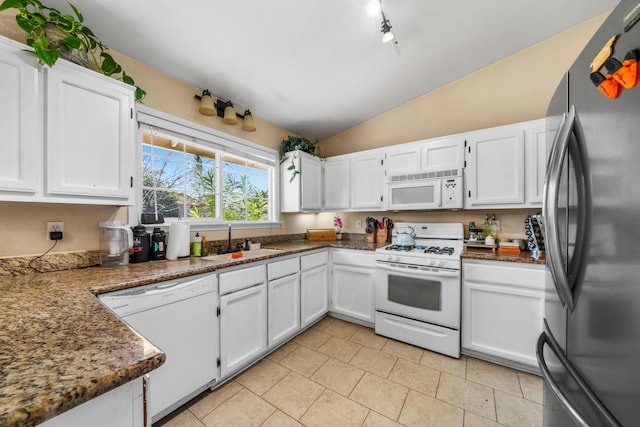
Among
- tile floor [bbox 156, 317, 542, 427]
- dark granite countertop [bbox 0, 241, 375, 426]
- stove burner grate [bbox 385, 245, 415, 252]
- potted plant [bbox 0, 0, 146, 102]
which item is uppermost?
potted plant [bbox 0, 0, 146, 102]

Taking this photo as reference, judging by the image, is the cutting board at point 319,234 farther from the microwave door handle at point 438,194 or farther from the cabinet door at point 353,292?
the microwave door handle at point 438,194

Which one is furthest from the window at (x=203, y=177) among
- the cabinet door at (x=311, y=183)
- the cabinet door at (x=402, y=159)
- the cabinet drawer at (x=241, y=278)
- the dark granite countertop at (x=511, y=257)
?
the dark granite countertop at (x=511, y=257)

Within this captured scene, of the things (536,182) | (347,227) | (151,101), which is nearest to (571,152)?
(536,182)

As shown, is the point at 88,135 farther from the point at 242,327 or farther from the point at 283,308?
the point at 283,308

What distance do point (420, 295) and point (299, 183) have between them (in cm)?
186

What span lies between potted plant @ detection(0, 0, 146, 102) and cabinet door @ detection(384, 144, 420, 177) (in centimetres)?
255

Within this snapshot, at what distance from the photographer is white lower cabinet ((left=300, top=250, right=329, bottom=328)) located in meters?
2.56

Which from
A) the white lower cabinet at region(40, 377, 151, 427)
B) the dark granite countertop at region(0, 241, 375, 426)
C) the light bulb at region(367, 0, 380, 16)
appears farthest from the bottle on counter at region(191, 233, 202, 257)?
the light bulb at region(367, 0, 380, 16)

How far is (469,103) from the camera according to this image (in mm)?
2814

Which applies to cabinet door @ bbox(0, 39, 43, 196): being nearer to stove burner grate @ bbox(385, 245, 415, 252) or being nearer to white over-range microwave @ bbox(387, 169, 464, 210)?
stove burner grate @ bbox(385, 245, 415, 252)

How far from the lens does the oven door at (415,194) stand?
2607 mm

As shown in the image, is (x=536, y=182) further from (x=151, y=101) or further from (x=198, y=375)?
(x=151, y=101)

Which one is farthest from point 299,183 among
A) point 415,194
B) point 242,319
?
point 242,319

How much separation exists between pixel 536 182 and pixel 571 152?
1.80 meters
